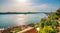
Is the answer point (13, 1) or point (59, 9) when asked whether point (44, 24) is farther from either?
point (13, 1)

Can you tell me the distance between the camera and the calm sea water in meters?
4.22

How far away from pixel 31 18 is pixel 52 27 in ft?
2.55

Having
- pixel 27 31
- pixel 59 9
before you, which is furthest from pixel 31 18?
pixel 59 9

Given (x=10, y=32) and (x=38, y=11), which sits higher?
(x=38, y=11)

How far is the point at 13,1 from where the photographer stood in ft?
14.1

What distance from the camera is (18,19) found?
4270 millimetres

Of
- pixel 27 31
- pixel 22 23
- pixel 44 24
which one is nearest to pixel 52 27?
pixel 44 24

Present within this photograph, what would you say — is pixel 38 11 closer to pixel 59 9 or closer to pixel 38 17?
pixel 38 17

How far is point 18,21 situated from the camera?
427cm

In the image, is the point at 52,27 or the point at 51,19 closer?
the point at 52,27

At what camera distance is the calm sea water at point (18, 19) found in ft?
13.8

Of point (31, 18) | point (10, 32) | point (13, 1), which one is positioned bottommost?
point (10, 32)

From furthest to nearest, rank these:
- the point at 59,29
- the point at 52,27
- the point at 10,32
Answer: the point at 10,32
the point at 59,29
the point at 52,27

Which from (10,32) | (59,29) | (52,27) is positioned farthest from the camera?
(10,32)
